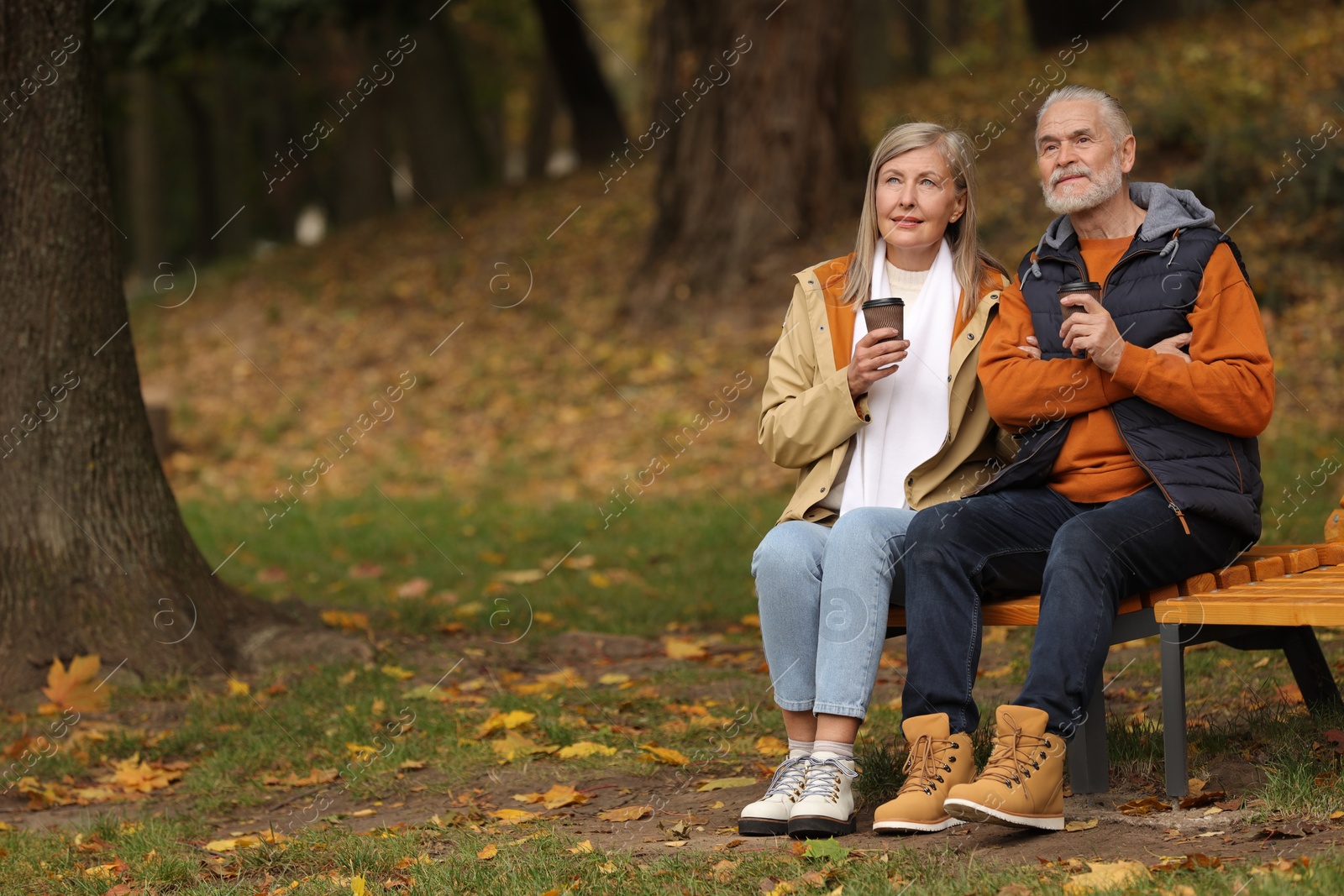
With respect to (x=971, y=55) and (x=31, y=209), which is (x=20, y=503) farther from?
(x=971, y=55)

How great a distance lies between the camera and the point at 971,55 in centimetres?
2608

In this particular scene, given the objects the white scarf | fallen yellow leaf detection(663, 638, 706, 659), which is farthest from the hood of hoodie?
fallen yellow leaf detection(663, 638, 706, 659)

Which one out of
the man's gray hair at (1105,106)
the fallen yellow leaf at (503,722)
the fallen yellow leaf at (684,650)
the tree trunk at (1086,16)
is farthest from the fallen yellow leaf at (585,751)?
the tree trunk at (1086,16)

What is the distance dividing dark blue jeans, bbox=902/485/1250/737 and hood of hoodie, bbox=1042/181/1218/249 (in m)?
0.67

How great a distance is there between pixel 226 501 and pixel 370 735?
6.01 m

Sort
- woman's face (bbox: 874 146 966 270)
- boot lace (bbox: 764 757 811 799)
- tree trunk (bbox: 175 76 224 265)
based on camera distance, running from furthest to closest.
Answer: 1. tree trunk (bbox: 175 76 224 265)
2. woman's face (bbox: 874 146 966 270)
3. boot lace (bbox: 764 757 811 799)

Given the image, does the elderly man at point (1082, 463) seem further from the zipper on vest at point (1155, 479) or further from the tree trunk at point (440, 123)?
the tree trunk at point (440, 123)

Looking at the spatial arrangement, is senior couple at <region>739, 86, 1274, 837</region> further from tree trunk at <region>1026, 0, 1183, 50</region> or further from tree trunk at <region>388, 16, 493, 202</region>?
tree trunk at <region>388, 16, 493, 202</region>

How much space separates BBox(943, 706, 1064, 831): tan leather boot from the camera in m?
3.03

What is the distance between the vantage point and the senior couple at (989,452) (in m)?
3.28

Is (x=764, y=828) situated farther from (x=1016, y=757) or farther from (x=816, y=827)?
(x=1016, y=757)

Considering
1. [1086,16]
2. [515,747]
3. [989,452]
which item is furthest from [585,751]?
[1086,16]

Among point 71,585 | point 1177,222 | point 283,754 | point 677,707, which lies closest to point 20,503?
point 71,585

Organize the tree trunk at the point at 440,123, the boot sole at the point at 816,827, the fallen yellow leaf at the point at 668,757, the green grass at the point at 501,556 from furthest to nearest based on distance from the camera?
the tree trunk at the point at 440,123
the green grass at the point at 501,556
the fallen yellow leaf at the point at 668,757
the boot sole at the point at 816,827
